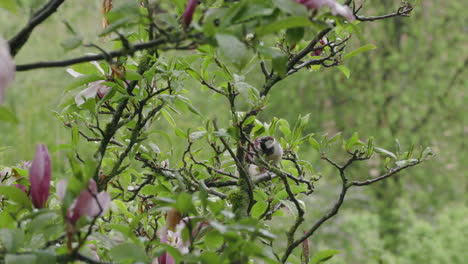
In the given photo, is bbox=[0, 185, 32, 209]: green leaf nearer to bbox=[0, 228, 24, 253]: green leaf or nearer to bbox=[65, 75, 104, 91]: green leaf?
bbox=[0, 228, 24, 253]: green leaf

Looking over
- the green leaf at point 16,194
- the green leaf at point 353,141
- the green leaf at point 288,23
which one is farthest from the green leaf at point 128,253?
the green leaf at point 353,141

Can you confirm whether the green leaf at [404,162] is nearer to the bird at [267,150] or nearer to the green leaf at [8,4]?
the bird at [267,150]

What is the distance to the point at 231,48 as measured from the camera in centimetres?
37

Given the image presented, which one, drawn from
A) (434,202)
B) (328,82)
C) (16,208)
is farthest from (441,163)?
(16,208)

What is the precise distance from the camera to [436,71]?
3932mm

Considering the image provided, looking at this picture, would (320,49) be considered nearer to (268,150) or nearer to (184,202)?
(268,150)

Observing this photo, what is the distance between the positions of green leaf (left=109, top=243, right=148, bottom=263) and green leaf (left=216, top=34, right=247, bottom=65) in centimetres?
18

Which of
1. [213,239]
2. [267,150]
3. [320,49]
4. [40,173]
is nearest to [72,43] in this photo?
[40,173]

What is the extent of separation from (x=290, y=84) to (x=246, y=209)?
12.0 ft

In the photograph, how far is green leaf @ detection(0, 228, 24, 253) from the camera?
0.40 meters

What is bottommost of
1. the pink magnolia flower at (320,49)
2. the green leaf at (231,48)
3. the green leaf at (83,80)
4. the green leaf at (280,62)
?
the pink magnolia flower at (320,49)

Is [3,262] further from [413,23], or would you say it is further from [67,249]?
[413,23]

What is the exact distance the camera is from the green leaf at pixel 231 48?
0.37 meters

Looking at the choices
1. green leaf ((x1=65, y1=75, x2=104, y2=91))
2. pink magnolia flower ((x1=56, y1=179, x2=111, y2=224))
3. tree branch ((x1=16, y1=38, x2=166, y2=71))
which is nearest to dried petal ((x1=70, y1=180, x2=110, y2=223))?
pink magnolia flower ((x1=56, y1=179, x2=111, y2=224))
